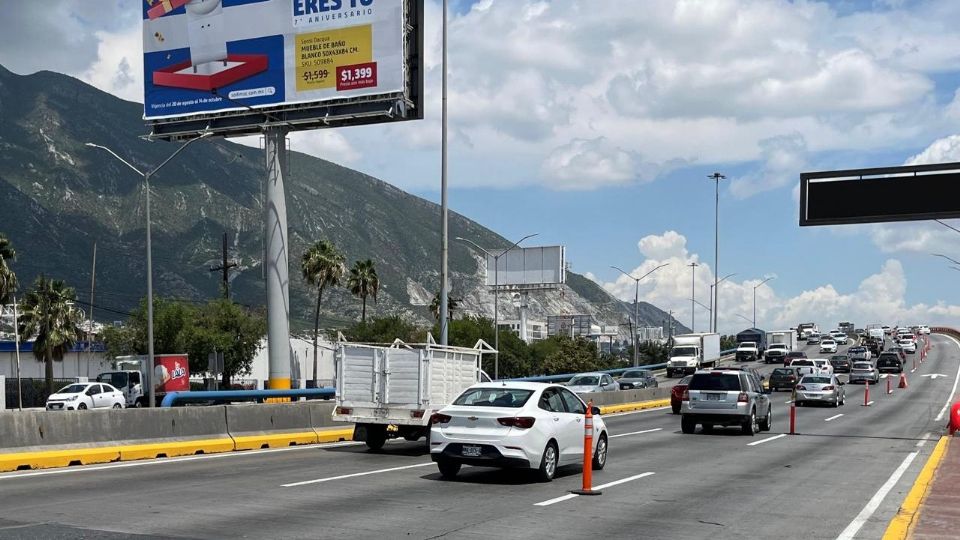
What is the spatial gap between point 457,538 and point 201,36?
35.5m

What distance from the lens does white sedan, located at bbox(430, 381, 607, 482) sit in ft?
54.0

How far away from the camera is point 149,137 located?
151 ft

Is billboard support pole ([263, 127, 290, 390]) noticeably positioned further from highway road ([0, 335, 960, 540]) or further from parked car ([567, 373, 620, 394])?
highway road ([0, 335, 960, 540])

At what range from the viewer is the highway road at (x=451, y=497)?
12102 mm

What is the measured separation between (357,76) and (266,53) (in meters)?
4.09

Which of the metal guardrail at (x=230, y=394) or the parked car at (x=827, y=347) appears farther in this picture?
the parked car at (x=827, y=347)

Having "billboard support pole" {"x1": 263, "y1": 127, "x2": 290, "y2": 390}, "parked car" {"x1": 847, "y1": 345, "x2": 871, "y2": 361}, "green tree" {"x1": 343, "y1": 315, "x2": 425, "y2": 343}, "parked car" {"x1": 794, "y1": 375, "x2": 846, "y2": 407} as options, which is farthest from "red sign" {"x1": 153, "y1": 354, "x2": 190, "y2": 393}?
"parked car" {"x1": 847, "y1": 345, "x2": 871, "y2": 361}

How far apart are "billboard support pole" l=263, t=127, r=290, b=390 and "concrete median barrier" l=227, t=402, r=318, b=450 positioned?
17086 mm

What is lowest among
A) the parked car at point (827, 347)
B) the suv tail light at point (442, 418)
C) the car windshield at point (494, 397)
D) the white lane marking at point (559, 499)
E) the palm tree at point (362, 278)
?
the parked car at point (827, 347)

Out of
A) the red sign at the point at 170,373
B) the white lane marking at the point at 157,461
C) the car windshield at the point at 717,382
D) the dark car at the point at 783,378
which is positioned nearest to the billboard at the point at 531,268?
the dark car at the point at 783,378

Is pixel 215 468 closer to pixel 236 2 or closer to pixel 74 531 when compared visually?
pixel 74 531

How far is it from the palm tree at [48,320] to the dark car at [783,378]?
4956 centimetres

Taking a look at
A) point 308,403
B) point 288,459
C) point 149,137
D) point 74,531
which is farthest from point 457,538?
point 149,137

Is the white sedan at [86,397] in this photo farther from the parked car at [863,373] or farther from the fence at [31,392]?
the parked car at [863,373]
